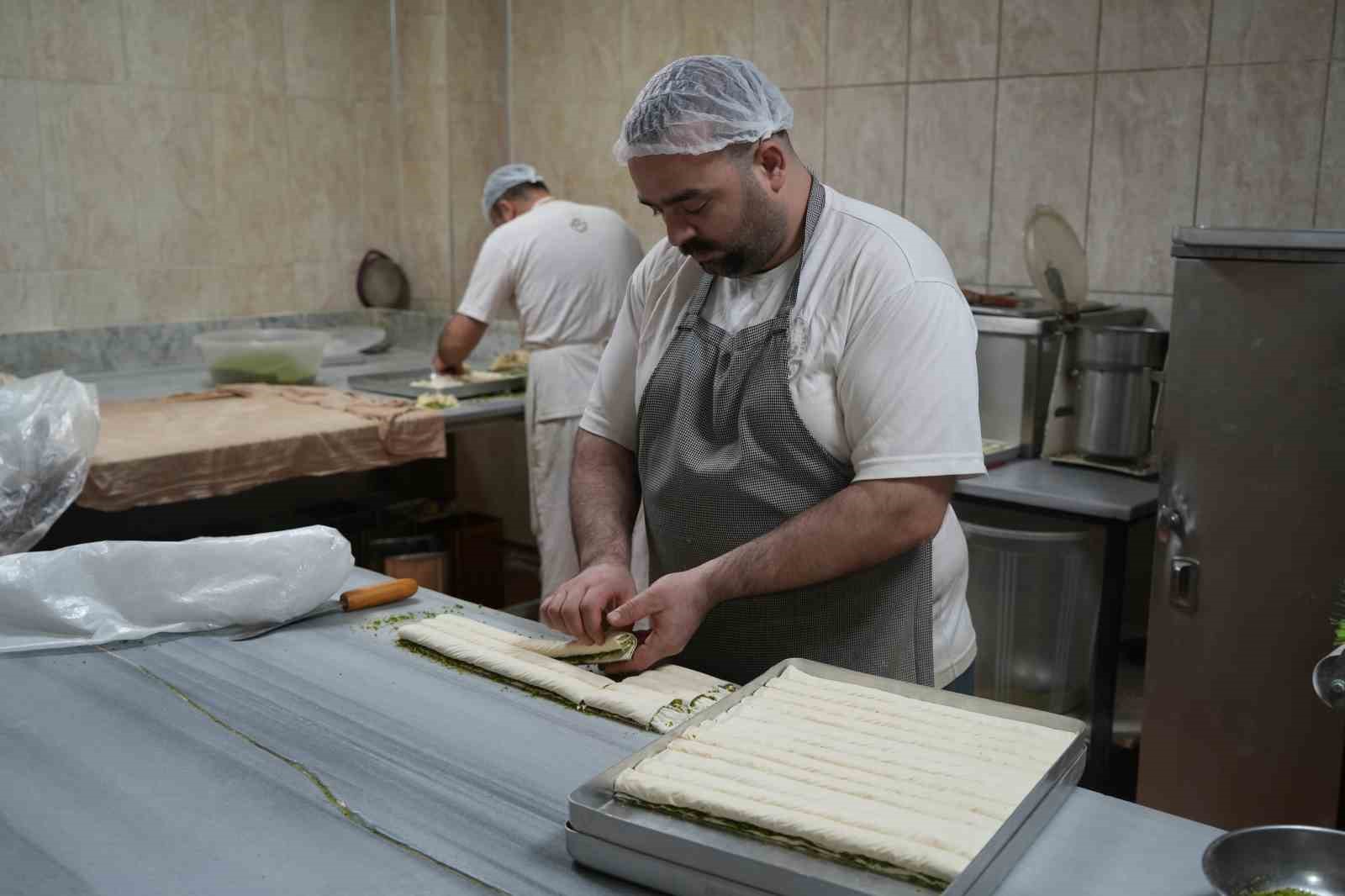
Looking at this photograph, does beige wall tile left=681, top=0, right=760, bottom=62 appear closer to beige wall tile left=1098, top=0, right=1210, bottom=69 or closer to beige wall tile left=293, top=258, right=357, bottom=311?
beige wall tile left=1098, top=0, right=1210, bottom=69

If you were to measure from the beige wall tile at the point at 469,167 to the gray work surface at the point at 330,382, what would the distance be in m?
0.46

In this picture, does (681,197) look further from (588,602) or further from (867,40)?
(867,40)

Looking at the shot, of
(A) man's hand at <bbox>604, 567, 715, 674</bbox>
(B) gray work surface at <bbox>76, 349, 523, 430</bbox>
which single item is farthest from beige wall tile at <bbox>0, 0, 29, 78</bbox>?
(A) man's hand at <bbox>604, 567, 715, 674</bbox>

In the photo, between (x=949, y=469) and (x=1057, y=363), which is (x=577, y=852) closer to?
(x=949, y=469)

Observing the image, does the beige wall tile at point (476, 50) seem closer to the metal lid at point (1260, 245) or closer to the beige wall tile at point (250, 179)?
the beige wall tile at point (250, 179)

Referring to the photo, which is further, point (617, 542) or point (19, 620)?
point (617, 542)

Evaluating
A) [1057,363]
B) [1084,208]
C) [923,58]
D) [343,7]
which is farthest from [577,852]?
[343,7]

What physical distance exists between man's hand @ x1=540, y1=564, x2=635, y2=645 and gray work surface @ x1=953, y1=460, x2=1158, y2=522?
1.47m

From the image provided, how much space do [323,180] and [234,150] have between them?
0.42m

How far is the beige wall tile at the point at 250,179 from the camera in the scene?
4.88 metres

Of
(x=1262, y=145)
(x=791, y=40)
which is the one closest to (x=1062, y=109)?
(x=1262, y=145)

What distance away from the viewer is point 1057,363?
3189mm

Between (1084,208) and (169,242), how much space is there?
11.0 ft

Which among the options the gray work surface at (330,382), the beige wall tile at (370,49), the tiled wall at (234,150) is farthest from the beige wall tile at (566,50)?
the gray work surface at (330,382)
